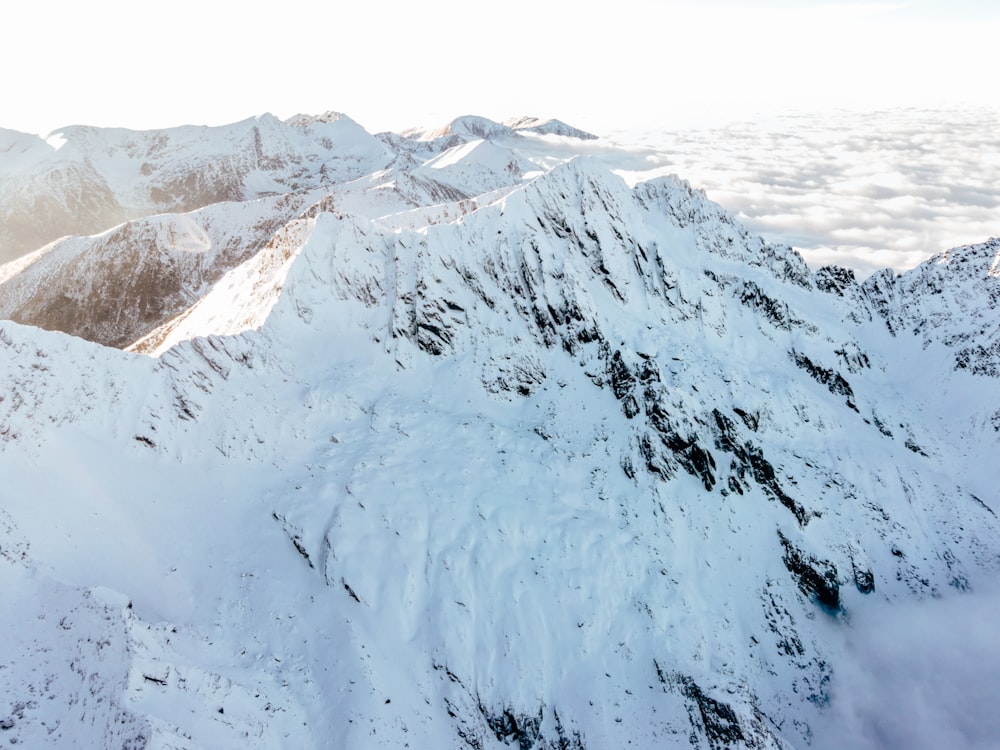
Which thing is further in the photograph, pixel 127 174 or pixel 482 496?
pixel 127 174

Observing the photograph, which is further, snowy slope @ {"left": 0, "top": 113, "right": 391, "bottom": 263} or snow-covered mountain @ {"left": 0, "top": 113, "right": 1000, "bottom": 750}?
snowy slope @ {"left": 0, "top": 113, "right": 391, "bottom": 263}

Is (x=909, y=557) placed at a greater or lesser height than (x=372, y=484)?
lesser

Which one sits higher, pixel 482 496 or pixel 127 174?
pixel 127 174

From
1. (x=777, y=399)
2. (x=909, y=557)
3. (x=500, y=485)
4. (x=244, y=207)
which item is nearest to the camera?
(x=500, y=485)

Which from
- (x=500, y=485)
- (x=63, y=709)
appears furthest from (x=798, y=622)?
(x=63, y=709)

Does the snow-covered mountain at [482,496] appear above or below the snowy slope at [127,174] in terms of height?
below

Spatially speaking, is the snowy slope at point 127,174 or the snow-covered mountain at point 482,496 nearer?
the snow-covered mountain at point 482,496

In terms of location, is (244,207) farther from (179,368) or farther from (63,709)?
(63,709)

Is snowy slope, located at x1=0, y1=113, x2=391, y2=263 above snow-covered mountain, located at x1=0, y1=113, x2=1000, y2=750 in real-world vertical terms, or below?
above
